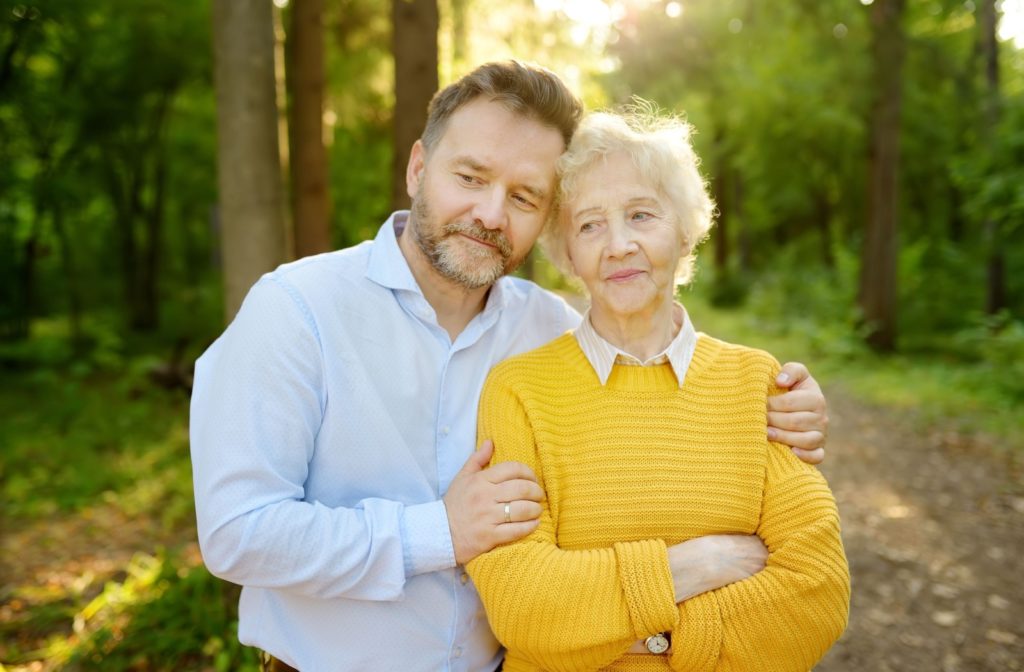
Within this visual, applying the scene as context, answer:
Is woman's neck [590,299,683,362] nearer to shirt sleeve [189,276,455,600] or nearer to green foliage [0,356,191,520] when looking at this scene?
shirt sleeve [189,276,455,600]

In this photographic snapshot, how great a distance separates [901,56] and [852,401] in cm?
506

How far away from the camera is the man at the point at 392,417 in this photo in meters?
1.85

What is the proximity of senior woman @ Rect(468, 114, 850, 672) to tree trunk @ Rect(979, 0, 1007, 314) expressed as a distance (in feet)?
29.8

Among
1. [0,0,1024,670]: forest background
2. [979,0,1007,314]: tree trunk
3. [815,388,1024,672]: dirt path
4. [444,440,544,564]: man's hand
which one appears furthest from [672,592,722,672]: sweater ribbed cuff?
[979,0,1007,314]: tree trunk

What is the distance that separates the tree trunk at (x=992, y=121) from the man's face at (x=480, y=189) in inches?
365

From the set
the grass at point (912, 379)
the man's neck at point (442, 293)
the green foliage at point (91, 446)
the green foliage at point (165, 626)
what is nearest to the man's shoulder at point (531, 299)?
the man's neck at point (442, 293)

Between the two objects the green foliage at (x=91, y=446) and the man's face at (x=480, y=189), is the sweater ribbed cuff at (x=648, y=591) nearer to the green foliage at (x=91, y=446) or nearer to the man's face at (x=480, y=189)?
the man's face at (x=480, y=189)

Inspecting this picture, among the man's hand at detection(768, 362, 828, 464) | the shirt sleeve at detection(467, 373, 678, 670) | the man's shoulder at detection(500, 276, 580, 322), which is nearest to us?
the shirt sleeve at detection(467, 373, 678, 670)

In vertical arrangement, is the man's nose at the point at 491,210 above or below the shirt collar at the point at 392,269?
above

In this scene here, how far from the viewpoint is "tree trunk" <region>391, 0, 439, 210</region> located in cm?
423

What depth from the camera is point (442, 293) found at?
2.25 metres

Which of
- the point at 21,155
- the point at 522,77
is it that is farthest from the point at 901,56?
the point at 21,155

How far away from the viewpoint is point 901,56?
10.2 m

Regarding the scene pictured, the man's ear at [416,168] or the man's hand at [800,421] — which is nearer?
the man's hand at [800,421]
